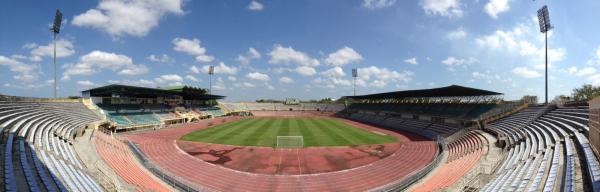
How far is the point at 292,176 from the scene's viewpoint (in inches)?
774

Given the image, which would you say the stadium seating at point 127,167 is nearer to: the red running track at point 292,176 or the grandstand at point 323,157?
the grandstand at point 323,157

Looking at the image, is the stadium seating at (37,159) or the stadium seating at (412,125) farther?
the stadium seating at (412,125)

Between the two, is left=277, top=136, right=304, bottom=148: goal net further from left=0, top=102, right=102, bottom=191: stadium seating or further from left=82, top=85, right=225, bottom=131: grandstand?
left=82, top=85, right=225, bottom=131: grandstand

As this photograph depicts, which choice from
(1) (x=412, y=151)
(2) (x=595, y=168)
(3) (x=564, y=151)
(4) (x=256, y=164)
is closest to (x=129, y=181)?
(4) (x=256, y=164)

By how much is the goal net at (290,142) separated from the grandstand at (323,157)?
6.60ft

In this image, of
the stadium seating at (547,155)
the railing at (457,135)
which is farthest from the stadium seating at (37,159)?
the railing at (457,135)

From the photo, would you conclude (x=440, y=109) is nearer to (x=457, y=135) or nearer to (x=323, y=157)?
(x=457, y=135)

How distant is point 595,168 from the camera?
9000mm

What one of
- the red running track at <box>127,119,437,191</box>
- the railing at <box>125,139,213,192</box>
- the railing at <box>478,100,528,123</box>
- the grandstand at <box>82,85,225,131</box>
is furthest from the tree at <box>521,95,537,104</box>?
the grandstand at <box>82,85,225,131</box>

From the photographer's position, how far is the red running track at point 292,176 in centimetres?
1775

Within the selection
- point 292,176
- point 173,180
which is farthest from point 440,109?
point 173,180

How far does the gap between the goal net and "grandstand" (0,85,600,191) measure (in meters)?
2.01

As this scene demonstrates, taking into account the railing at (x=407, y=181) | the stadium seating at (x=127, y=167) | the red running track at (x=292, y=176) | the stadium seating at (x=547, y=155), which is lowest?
the red running track at (x=292, y=176)

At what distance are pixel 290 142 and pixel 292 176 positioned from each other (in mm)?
12331
